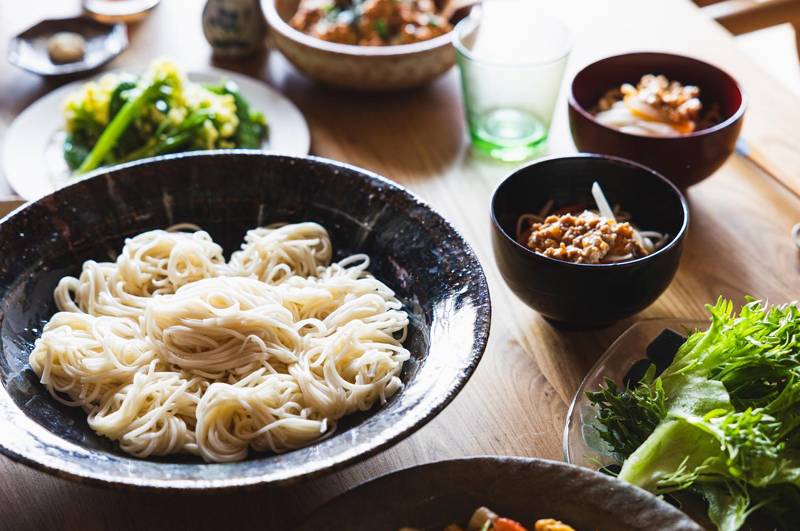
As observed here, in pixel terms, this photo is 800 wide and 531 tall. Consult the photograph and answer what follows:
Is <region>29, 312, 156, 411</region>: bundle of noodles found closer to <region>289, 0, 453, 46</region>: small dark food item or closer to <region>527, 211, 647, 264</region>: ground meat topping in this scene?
<region>527, 211, 647, 264</region>: ground meat topping

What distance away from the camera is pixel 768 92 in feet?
7.31

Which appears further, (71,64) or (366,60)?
(71,64)

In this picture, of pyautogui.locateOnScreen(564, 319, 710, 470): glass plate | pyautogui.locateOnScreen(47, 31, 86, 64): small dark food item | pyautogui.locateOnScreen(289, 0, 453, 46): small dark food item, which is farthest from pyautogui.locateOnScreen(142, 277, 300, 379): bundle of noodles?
pyautogui.locateOnScreen(47, 31, 86, 64): small dark food item

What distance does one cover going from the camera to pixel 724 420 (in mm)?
1056

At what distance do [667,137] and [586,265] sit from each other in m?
0.53

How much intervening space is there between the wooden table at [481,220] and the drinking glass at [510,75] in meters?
0.09

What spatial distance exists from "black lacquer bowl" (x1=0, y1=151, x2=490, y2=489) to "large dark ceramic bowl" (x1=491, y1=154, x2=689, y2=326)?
137 mm

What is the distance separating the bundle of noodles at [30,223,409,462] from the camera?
1.18m

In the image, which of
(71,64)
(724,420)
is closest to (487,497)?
(724,420)

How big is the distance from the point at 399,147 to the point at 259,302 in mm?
897

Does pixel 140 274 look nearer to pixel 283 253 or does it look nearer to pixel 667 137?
pixel 283 253

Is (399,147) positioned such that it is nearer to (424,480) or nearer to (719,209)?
(719,209)

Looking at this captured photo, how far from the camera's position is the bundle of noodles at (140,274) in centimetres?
140

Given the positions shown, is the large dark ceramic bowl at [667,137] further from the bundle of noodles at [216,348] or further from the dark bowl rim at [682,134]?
the bundle of noodles at [216,348]
